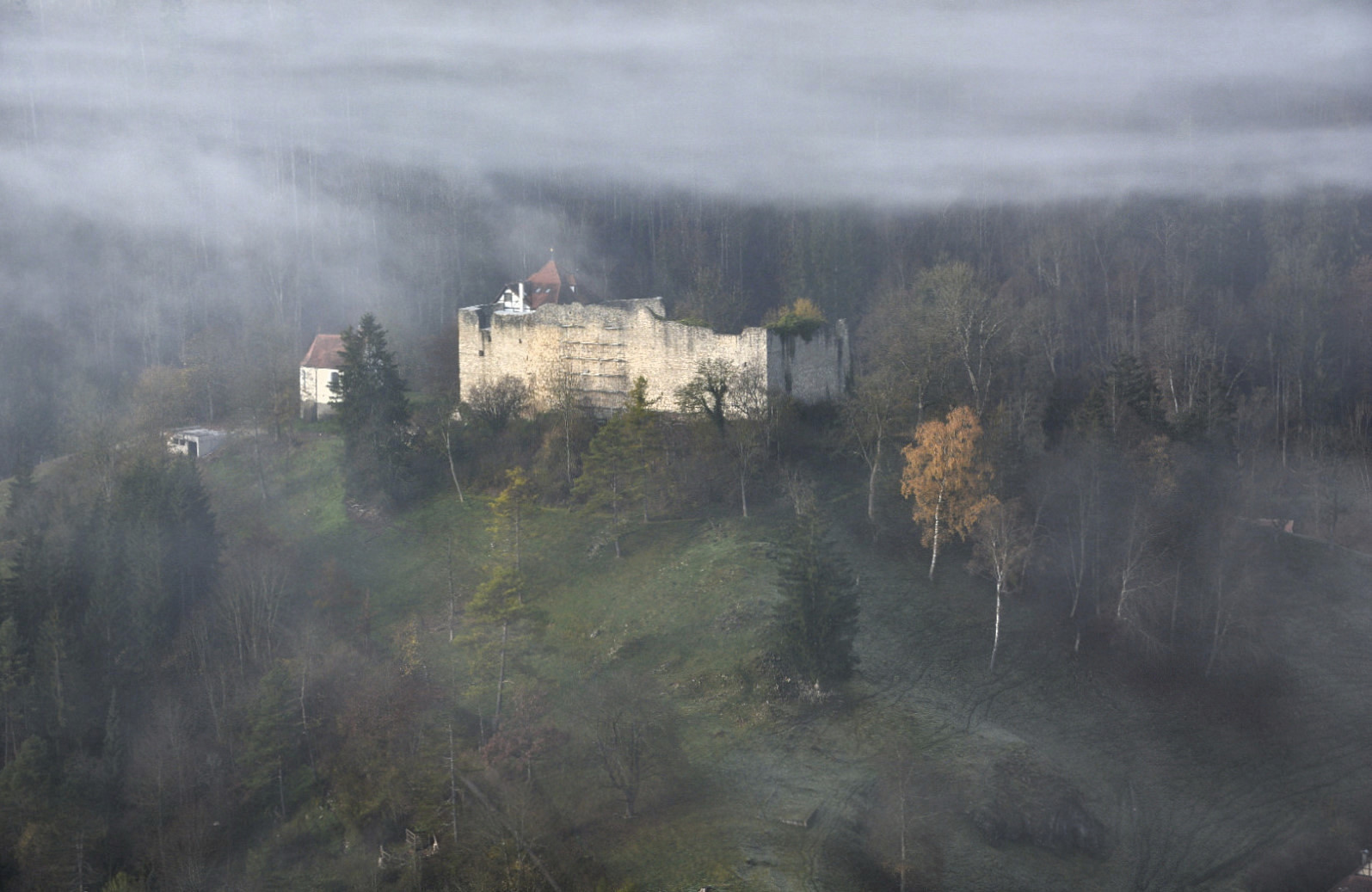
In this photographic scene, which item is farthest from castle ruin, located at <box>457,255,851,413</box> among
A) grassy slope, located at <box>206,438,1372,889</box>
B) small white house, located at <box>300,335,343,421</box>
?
grassy slope, located at <box>206,438,1372,889</box>

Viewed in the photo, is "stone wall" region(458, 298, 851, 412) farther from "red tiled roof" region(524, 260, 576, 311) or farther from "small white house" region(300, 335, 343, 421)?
"small white house" region(300, 335, 343, 421)

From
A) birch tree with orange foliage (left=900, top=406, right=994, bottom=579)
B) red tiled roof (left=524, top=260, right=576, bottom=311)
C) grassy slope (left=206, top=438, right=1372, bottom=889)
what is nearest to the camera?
grassy slope (left=206, top=438, right=1372, bottom=889)

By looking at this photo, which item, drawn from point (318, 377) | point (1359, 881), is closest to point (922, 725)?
point (1359, 881)

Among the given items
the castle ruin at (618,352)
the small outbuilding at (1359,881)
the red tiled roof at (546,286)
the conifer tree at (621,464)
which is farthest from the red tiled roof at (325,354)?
the small outbuilding at (1359,881)

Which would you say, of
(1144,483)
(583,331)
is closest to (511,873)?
(1144,483)

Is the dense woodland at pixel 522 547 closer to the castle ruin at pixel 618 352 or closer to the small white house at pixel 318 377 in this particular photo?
the castle ruin at pixel 618 352
